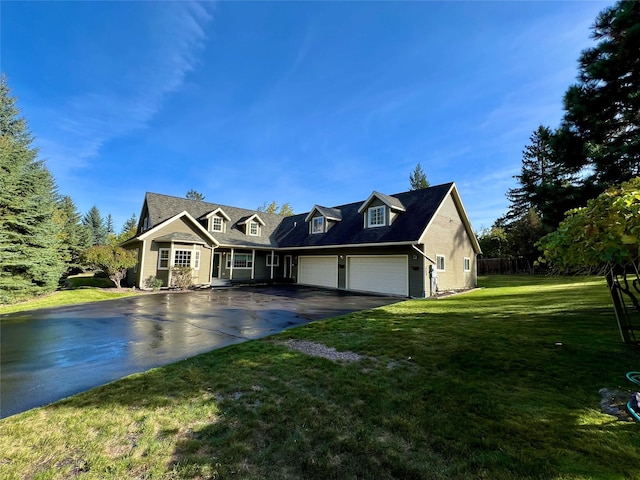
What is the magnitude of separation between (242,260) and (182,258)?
5173 millimetres

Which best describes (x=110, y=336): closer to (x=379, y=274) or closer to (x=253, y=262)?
(x=379, y=274)

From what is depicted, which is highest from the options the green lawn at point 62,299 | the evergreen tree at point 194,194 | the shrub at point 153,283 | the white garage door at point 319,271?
the evergreen tree at point 194,194

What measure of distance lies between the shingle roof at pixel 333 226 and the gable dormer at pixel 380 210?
223 mm

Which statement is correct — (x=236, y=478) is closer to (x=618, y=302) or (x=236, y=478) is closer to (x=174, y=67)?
(x=618, y=302)

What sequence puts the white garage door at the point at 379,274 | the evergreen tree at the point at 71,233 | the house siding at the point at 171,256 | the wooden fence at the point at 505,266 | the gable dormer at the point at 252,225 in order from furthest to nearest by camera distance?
the wooden fence at the point at 505,266 < the gable dormer at the point at 252,225 < the evergreen tree at the point at 71,233 < the house siding at the point at 171,256 < the white garage door at the point at 379,274

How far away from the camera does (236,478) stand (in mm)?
2402

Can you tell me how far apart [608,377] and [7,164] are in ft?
78.2

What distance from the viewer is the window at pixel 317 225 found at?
22656mm

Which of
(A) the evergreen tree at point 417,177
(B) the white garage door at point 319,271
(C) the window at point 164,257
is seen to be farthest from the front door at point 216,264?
(A) the evergreen tree at point 417,177

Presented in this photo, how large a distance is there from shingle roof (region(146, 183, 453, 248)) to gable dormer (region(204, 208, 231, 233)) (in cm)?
44

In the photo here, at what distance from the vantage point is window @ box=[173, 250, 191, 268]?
62.2 feet

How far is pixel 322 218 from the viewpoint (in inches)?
892

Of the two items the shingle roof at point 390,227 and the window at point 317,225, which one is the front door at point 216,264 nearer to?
the shingle roof at point 390,227

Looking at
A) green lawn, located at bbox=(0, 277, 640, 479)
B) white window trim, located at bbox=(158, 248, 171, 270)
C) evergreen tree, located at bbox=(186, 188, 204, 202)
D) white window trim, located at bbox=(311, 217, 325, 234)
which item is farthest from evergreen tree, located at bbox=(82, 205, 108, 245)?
green lawn, located at bbox=(0, 277, 640, 479)
